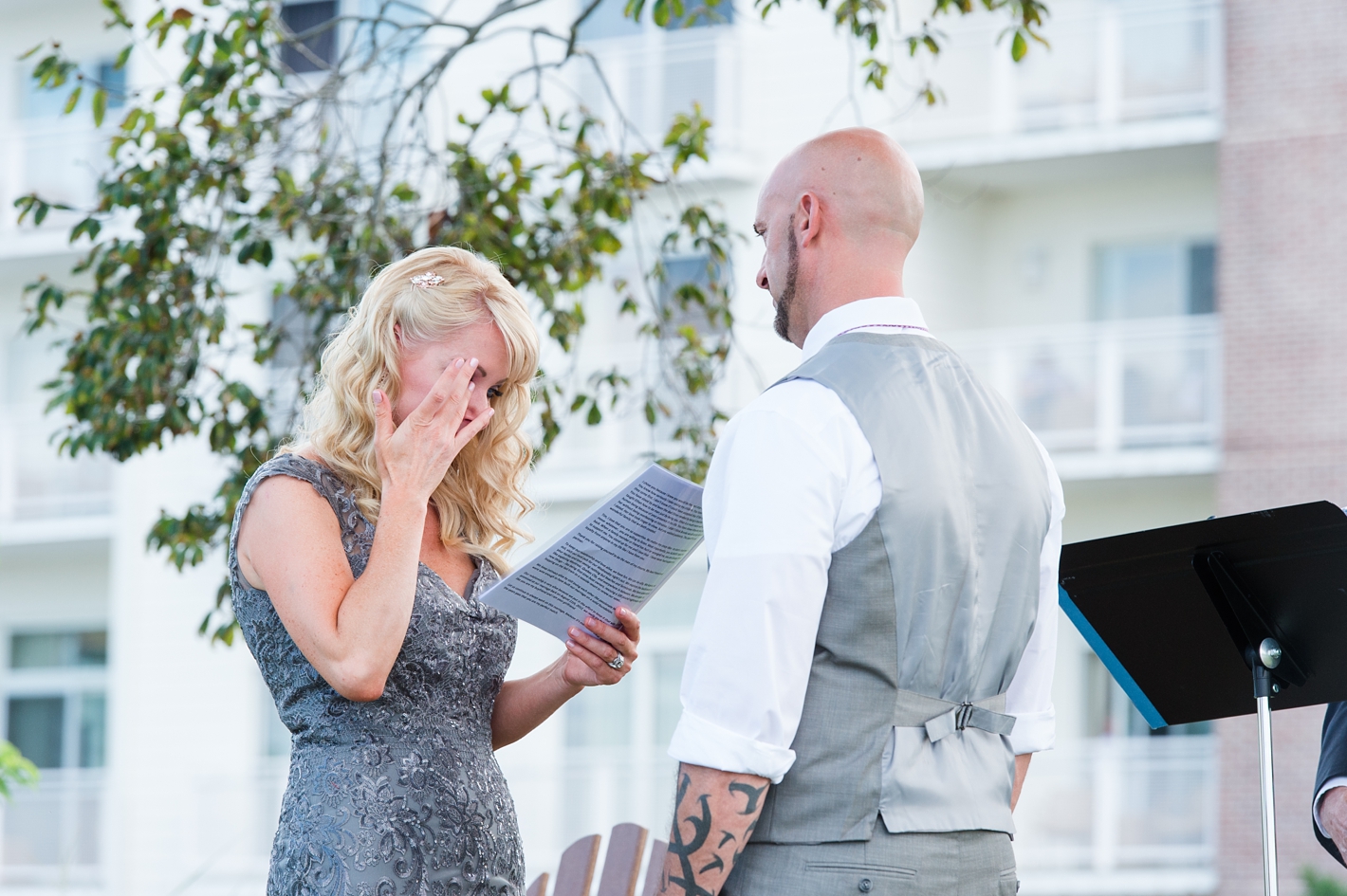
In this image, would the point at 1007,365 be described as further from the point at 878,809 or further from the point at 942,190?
the point at 878,809

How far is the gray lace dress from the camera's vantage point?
9.57 ft

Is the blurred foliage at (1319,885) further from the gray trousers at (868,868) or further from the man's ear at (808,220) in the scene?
the man's ear at (808,220)

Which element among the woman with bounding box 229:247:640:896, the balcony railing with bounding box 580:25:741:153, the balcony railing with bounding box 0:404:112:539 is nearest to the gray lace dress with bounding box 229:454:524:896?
the woman with bounding box 229:247:640:896

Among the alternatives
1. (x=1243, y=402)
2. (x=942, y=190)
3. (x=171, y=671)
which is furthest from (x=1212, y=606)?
(x=171, y=671)

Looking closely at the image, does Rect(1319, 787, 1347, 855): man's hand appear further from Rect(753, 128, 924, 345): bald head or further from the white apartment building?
the white apartment building

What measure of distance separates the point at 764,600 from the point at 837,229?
0.68 meters

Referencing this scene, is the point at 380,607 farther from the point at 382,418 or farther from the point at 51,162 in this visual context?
the point at 51,162

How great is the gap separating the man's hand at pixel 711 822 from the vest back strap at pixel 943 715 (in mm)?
238

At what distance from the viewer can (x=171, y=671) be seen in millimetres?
16109

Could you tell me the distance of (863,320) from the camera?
2.58 metres

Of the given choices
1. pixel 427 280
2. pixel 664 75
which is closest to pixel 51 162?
pixel 664 75

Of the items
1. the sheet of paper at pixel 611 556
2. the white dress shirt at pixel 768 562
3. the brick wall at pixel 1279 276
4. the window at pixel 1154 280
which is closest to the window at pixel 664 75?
the window at pixel 1154 280

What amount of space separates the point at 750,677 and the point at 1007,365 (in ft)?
38.6

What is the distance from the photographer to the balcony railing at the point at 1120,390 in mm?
13328
